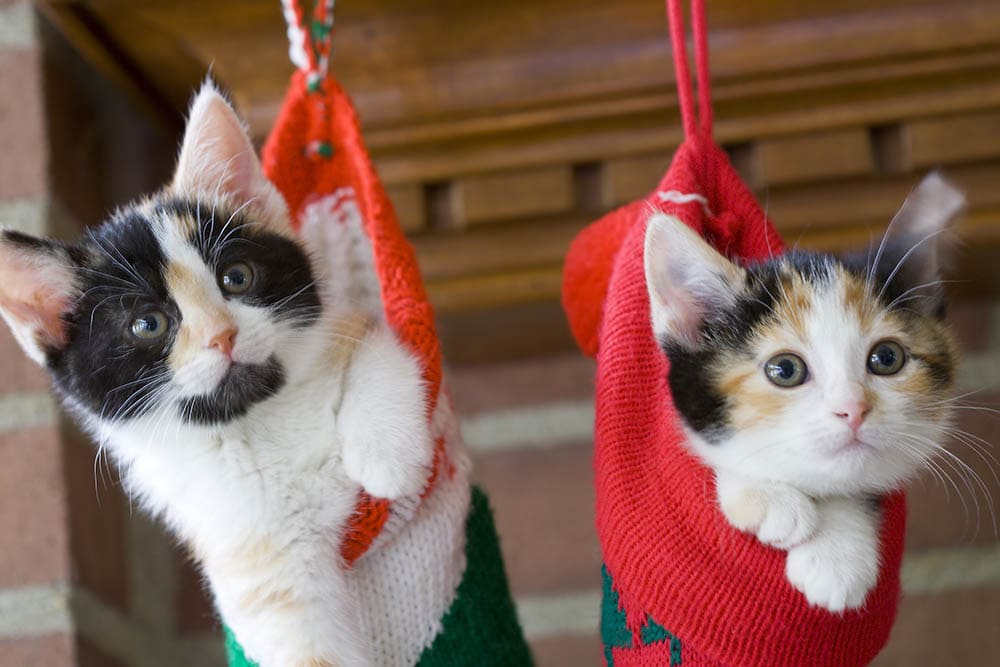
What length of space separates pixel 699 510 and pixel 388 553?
0.27 metres

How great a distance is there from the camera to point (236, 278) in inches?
36.4

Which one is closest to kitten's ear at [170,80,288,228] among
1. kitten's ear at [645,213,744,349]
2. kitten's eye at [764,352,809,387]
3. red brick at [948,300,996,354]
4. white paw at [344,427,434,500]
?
white paw at [344,427,434,500]

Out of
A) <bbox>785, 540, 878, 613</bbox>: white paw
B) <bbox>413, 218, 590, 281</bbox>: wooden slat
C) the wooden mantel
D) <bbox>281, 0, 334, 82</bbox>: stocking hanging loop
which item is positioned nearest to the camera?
<bbox>785, 540, 878, 613</bbox>: white paw

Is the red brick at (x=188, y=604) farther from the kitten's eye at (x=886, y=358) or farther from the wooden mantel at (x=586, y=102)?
the kitten's eye at (x=886, y=358)

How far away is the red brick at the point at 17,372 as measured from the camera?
4.10 feet

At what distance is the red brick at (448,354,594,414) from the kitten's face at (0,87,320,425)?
1.73ft

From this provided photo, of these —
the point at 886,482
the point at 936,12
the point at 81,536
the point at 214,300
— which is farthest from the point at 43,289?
the point at 936,12

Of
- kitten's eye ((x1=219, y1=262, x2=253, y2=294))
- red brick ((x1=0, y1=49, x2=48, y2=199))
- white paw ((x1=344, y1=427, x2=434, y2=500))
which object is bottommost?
white paw ((x1=344, y1=427, x2=434, y2=500))

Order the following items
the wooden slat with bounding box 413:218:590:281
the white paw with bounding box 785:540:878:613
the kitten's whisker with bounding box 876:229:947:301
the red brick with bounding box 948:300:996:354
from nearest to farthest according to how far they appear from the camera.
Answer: the white paw with bounding box 785:540:878:613
the kitten's whisker with bounding box 876:229:947:301
the wooden slat with bounding box 413:218:590:281
the red brick with bounding box 948:300:996:354

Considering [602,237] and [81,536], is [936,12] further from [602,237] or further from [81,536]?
[81,536]

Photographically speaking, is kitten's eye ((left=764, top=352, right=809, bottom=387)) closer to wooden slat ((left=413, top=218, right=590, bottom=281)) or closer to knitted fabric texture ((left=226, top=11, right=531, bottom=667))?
knitted fabric texture ((left=226, top=11, right=531, bottom=667))

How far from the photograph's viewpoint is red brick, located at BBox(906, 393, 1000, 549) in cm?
135

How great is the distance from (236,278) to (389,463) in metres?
0.22

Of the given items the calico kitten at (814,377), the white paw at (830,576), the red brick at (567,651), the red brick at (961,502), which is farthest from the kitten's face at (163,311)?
the red brick at (961,502)
